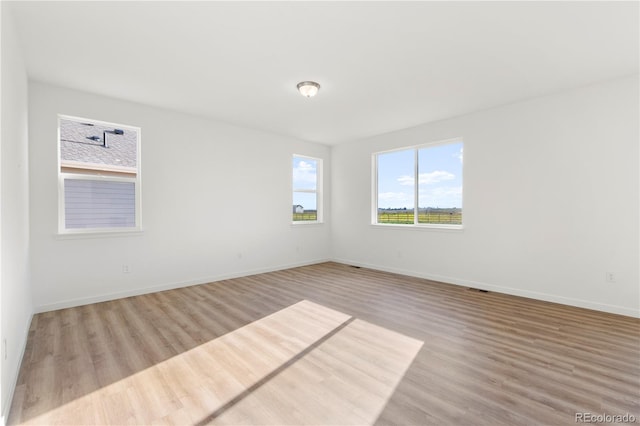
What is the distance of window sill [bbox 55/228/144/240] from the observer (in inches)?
139

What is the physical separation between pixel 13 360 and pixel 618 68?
6.00 metres

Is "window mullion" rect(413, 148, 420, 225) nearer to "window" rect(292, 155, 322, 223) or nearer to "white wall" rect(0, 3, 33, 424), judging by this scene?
"window" rect(292, 155, 322, 223)

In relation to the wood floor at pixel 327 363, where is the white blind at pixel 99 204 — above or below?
above

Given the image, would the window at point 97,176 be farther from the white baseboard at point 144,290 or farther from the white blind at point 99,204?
the white baseboard at point 144,290

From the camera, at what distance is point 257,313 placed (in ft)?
11.2

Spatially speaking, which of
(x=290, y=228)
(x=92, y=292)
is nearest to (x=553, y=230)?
(x=290, y=228)

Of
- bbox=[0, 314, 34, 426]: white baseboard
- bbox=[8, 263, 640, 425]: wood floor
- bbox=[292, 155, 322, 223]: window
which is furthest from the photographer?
bbox=[292, 155, 322, 223]: window

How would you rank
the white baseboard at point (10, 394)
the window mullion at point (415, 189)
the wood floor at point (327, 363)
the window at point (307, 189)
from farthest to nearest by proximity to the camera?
the window at point (307, 189)
the window mullion at point (415, 189)
the wood floor at point (327, 363)
the white baseboard at point (10, 394)

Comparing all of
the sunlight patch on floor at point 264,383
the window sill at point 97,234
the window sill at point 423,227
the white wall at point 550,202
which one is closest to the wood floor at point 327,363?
the sunlight patch on floor at point 264,383

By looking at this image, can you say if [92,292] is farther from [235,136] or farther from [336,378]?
[336,378]

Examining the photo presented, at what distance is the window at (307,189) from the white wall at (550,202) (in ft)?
7.83

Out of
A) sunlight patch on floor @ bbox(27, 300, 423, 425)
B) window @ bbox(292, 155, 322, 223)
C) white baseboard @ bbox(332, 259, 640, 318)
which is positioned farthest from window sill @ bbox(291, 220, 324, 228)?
sunlight patch on floor @ bbox(27, 300, 423, 425)

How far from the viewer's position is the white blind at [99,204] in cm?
365

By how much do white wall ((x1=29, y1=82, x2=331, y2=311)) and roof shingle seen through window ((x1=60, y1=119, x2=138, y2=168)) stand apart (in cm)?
15
